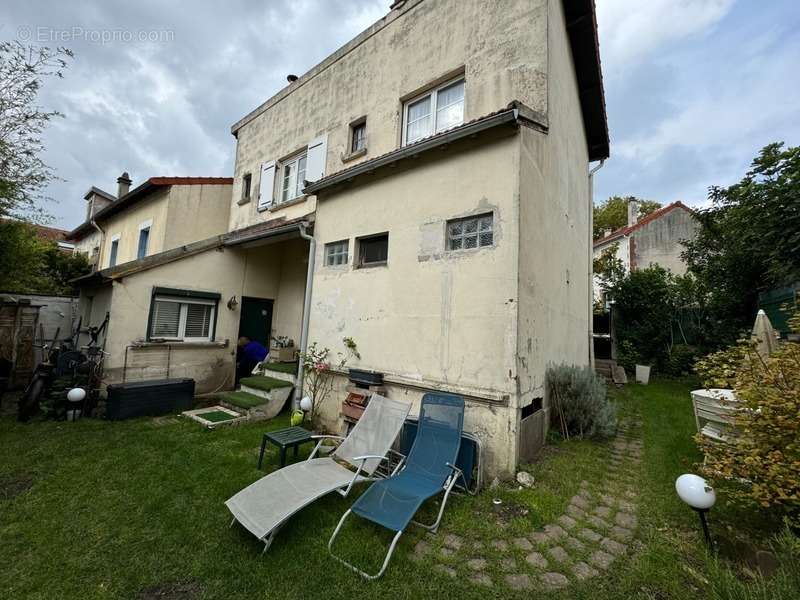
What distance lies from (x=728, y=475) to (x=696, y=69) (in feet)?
27.4

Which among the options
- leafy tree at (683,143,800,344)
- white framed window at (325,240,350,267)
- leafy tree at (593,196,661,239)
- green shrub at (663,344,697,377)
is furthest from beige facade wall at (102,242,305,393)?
leafy tree at (593,196,661,239)

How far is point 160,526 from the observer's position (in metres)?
3.11

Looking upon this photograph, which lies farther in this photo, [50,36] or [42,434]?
[50,36]

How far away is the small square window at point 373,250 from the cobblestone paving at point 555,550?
13.4 ft

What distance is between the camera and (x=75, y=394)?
5805 millimetres

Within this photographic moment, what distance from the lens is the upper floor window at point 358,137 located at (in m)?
8.02

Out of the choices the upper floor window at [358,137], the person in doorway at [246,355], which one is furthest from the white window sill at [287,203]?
the person in doorway at [246,355]

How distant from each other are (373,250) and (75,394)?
19.1 ft

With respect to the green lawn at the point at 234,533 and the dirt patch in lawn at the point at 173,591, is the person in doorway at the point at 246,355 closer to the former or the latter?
the green lawn at the point at 234,533

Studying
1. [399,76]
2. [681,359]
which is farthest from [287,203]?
[681,359]

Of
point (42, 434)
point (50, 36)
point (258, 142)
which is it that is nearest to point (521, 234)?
point (42, 434)

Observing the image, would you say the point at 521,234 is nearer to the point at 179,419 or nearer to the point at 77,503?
the point at 77,503

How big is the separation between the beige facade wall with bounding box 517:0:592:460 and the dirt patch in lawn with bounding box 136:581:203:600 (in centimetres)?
362

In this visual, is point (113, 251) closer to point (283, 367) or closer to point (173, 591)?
point (283, 367)
